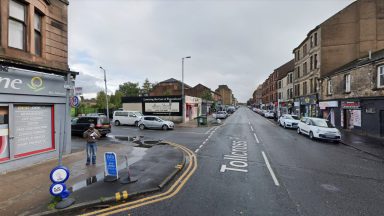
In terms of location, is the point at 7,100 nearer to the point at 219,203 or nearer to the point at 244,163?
the point at 219,203

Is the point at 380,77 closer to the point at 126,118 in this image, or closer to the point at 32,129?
the point at 32,129

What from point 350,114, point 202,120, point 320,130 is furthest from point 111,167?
point 350,114

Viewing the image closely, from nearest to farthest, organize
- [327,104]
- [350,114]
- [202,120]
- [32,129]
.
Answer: [32,129] < [350,114] < [327,104] < [202,120]

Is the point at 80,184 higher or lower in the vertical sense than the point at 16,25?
lower

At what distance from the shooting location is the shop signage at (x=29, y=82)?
23.3 ft

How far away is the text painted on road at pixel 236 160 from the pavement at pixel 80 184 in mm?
1965

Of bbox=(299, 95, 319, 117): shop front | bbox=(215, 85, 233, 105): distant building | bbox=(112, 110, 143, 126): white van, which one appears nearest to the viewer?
bbox=(112, 110, 143, 126): white van

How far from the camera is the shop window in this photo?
283 inches

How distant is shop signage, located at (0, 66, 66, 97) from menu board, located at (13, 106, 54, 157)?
707 mm

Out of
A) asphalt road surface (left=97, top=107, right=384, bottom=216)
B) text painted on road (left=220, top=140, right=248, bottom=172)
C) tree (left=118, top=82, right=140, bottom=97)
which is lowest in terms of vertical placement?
asphalt road surface (left=97, top=107, right=384, bottom=216)

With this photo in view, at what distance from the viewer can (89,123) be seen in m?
16.0

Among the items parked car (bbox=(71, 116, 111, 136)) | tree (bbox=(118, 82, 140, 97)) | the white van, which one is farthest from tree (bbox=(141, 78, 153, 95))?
parked car (bbox=(71, 116, 111, 136))

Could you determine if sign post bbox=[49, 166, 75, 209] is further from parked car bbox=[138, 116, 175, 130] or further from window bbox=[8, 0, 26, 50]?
parked car bbox=[138, 116, 175, 130]

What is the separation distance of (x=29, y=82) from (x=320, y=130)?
17.2 meters
